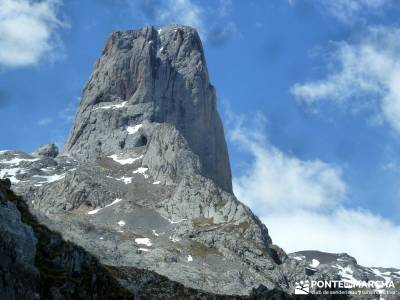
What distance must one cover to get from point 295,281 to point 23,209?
421 feet

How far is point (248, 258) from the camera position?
646ft

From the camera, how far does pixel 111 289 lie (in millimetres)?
76938

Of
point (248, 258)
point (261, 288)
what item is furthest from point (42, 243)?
point (248, 258)

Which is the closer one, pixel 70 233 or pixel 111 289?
pixel 111 289

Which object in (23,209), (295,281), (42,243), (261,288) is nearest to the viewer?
(42,243)

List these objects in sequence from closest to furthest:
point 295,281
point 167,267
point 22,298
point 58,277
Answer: point 22,298 < point 58,277 < point 167,267 < point 295,281

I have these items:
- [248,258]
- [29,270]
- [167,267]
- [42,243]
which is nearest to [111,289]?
[42,243]

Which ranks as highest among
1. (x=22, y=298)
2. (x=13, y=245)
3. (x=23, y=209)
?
(x=23, y=209)

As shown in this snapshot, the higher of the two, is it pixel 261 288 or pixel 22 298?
pixel 261 288

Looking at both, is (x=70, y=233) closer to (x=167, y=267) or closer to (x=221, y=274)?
(x=167, y=267)

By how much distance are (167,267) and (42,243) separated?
4479 inches

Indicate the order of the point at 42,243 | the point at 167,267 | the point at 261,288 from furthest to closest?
the point at 167,267 → the point at 261,288 → the point at 42,243

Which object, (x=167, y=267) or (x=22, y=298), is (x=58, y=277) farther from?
(x=167, y=267)

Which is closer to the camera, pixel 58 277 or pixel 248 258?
pixel 58 277
